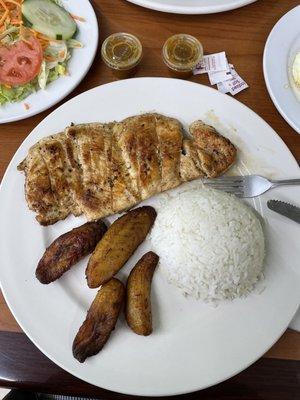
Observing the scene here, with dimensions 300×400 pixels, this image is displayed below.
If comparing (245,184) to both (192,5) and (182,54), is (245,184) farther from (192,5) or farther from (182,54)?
(192,5)

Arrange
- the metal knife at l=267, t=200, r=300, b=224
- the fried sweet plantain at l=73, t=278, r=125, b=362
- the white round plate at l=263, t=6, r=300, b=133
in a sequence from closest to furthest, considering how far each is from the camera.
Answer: the fried sweet plantain at l=73, t=278, r=125, b=362 → the metal knife at l=267, t=200, r=300, b=224 → the white round plate at l=263, t=6, r=300, b=133

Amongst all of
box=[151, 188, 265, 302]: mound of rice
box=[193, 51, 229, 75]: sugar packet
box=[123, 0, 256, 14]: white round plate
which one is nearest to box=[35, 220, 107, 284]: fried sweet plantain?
box=[151, 188, 265, 302]: mound of rice

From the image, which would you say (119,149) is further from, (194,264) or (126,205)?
(194,264)

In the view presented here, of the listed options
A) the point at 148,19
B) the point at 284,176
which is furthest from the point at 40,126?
the point at 284,176

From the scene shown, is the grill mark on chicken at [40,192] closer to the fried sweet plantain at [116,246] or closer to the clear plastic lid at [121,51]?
the fried sweet plantain at [116,246]

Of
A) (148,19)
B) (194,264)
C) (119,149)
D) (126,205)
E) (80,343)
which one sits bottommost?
(80,343)

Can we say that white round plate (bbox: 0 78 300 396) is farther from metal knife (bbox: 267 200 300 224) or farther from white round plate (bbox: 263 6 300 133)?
white round plate (bbox: 263 6 300 133)

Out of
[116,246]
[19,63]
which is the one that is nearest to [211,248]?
[116,246]
